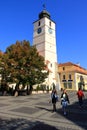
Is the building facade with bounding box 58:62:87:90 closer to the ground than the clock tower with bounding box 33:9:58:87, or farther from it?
closer to the ground

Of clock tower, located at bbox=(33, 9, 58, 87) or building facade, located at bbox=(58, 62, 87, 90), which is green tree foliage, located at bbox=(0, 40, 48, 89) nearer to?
clock tower, located at bbox=(33, 9, 58, 87)

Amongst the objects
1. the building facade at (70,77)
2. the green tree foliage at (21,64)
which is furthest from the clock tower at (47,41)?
the green tree foliage at (21,64)

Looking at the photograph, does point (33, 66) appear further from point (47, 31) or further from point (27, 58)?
point (47, 31)

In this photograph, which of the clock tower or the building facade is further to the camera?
the building facade

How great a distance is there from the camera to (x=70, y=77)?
6400 cm

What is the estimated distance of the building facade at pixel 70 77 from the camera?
6281 centimetres

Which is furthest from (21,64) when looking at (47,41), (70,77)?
(70,77)

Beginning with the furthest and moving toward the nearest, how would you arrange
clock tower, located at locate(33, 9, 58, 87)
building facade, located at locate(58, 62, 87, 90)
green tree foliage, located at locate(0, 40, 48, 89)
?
building facade, located at locate(58, 62, 87, 90), clock tower, located at locate(33, 9, 58, 87), green tree foliage, located at locate(0, 40, 48, 89)

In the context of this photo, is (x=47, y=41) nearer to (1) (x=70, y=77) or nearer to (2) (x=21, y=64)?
(1) (x=70, y=77)

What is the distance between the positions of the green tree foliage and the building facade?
95.4ft

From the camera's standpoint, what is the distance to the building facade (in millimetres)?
62812

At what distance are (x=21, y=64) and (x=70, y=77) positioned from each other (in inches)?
1352

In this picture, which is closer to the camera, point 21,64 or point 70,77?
point 21,64

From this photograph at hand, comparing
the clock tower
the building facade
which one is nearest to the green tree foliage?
the clock tower
